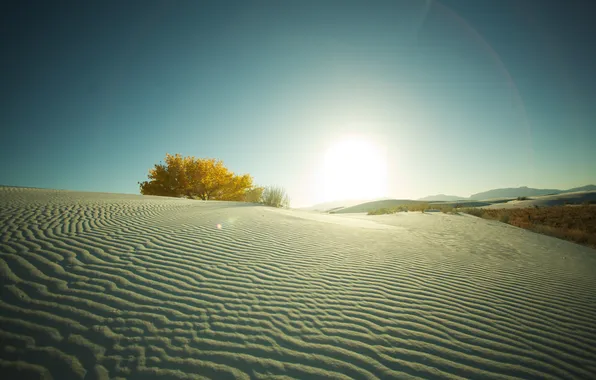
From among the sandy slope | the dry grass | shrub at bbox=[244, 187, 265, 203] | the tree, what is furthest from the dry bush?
the tree

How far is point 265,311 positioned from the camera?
2.23 metres

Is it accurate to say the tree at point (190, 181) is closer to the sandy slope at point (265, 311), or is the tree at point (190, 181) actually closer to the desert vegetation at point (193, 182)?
the desert vegetation at point (193, 182)

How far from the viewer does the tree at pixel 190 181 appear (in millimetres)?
19406

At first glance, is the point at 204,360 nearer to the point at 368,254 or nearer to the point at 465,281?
the point at 368,254

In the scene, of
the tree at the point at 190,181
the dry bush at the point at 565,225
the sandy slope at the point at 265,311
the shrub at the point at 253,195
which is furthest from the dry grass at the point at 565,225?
the tree at the point at 190,181

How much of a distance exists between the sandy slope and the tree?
15.5 metres

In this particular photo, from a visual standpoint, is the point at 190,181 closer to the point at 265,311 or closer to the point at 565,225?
the point at 265,311

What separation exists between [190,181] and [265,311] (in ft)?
64.4

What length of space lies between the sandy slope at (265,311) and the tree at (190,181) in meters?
15.5

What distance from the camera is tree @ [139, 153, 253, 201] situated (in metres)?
19.4

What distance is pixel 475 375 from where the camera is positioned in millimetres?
1721

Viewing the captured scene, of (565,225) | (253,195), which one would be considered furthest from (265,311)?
(253,195)

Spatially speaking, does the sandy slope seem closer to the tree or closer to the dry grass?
the dry grass

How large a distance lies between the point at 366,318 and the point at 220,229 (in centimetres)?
348
